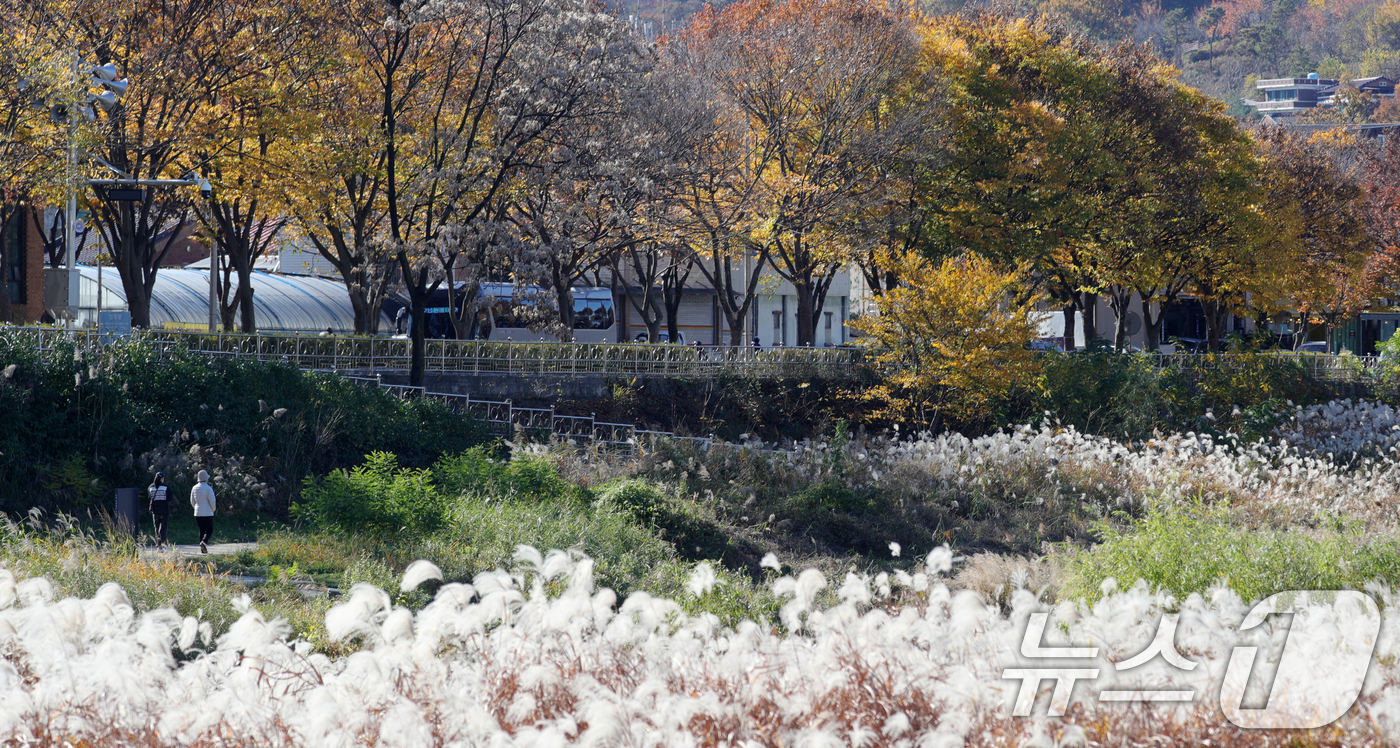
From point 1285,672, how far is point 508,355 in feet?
83.3

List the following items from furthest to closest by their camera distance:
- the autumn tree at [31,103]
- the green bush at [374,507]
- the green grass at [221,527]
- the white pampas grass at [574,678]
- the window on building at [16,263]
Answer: the window on building at [16,263], the autumn tree at [31,103], the green grass at [221,527], the green bush at [374,507], the white pampas grass at [574,678]

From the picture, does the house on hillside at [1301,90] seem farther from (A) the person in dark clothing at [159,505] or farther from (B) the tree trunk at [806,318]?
(A) the person in dark clothing at [159,505]

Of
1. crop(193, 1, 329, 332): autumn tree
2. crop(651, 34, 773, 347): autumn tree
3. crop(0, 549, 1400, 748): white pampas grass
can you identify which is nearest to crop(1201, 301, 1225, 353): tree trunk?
crop(651, 34, 773, 347): autumn tree

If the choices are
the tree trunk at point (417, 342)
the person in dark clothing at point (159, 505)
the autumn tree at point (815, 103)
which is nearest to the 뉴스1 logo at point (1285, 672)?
the person in dark clothing at point (159, 505)

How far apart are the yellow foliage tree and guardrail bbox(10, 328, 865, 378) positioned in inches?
131

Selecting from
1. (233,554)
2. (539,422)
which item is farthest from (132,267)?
(233,554)

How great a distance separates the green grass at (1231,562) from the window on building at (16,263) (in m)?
32.1

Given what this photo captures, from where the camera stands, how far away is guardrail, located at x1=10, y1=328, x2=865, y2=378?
2531 cm

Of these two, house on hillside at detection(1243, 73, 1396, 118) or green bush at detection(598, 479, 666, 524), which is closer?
green bush at detection(598, 479, 666, 524)

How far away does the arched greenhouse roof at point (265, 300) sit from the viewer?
46000 millimetres

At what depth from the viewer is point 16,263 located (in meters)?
35.2

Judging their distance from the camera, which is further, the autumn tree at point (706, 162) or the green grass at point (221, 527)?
the autumn tree at point (706, 162)

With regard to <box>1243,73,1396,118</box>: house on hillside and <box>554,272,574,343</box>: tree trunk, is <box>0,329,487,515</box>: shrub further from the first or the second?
<box>1243,73,1396,118</box>: house on hillside

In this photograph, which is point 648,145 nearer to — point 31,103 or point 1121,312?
point 31,103
